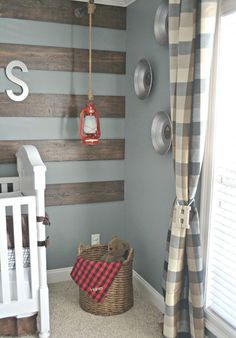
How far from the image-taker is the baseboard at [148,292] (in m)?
2.63

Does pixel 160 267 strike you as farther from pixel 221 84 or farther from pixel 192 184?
pixel 221 84

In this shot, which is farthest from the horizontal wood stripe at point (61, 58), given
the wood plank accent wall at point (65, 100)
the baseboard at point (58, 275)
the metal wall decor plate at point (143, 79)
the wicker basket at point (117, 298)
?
the baseboard at point (58, 275)

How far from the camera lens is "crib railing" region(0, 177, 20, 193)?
2752 mm

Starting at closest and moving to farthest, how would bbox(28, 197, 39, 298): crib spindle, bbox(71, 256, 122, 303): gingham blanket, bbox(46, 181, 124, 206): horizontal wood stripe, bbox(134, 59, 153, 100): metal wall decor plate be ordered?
bbox(28, 197, 39, 298): crib spindle
bbox(71, 256, 122, 303): gingham blanket
bbox(134, 59, 153, 100): metal wall decor plate
bbox(46, 181, 124, 206): horizontal wood stripe

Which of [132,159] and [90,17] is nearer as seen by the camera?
[90,17]

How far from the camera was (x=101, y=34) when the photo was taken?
293cm

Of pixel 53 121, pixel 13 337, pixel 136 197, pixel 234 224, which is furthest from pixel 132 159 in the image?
pixel 13 337

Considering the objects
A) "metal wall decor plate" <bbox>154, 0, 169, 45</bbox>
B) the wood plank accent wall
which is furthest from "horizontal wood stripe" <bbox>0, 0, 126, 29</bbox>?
"metal wall decor plate" <bbox>154, 0, 169, 45</bbox>

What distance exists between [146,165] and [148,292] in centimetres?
95

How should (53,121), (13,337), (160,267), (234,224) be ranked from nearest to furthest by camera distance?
(234,224)
(13,337)
(160,267)
(53,121)

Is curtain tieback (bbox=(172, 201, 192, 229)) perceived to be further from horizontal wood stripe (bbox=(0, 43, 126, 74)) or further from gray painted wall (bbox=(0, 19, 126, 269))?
horizontal wood stripe (bbox=(0, 43, 126, 74))

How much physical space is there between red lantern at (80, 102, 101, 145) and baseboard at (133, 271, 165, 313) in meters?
Result: 1.13

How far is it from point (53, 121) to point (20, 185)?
56 centimetres

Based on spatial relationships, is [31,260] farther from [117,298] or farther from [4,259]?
[117,298]
